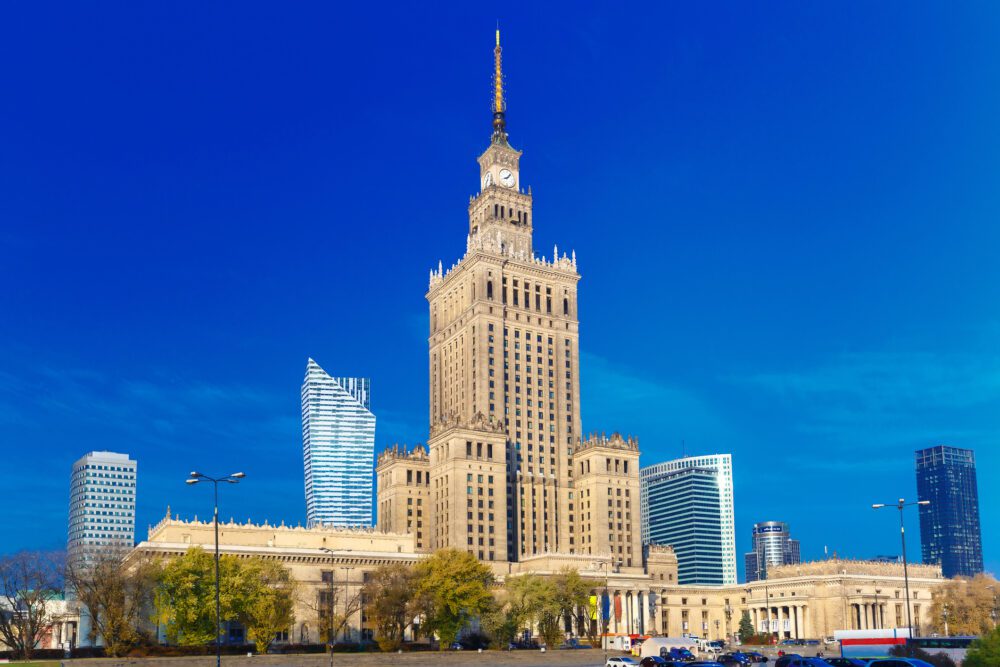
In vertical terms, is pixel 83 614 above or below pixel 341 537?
below

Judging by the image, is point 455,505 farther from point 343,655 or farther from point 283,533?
point 343,655

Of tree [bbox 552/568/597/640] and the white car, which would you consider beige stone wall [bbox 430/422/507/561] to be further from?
the white car

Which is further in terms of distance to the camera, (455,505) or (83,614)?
(455,505)

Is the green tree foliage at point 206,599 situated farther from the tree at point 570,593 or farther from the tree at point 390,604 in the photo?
the tree at point 570,593

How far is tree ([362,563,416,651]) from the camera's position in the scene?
458 ft

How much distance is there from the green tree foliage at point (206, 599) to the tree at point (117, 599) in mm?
2228

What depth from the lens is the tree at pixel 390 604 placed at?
458 ft

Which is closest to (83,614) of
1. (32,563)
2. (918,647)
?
(32,563)

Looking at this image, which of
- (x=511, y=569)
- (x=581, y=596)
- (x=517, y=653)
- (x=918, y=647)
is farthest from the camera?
(x=511, y=569)

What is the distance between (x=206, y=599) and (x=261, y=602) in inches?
362

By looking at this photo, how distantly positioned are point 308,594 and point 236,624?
1639 centimetres

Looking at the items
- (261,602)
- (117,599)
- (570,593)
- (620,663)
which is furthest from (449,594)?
(620,663)

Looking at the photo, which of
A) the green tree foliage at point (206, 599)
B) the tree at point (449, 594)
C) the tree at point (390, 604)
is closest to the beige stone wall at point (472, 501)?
the tree at point (390, 604)

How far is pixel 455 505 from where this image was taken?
19450 cm
